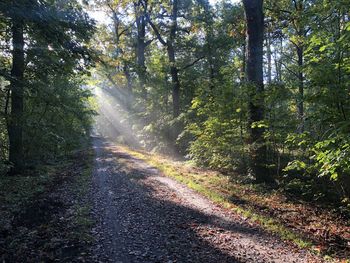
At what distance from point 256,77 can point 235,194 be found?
396cm

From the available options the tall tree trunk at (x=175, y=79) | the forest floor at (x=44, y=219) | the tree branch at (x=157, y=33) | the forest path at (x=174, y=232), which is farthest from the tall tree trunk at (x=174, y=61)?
the forest path at (x=174, y=232)

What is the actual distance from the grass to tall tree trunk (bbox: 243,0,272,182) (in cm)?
79

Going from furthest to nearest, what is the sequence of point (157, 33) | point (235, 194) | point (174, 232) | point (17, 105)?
point (157, 33) < point (17, 105) < point (235, 194) < point (174, 232)

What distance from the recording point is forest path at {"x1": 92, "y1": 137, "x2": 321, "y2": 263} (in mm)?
5020

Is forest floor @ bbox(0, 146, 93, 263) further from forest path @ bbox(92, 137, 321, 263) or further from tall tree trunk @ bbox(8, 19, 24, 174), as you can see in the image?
tall tree trunk @ bbox(8, 19, 24, 174)

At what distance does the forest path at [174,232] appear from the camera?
5020 mm

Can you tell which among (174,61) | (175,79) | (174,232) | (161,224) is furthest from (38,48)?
(175,79)

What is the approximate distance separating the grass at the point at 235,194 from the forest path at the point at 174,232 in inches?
10.6

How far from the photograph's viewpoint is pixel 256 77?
396 inches

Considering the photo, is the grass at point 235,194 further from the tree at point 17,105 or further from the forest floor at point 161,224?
the tree at point 17,105

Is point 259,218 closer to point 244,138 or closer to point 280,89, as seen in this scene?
point 280,89

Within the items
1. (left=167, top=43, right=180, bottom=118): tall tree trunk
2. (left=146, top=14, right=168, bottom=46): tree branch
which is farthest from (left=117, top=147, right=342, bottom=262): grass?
(left=146, top=14, right=168, bottom=46): tree branch

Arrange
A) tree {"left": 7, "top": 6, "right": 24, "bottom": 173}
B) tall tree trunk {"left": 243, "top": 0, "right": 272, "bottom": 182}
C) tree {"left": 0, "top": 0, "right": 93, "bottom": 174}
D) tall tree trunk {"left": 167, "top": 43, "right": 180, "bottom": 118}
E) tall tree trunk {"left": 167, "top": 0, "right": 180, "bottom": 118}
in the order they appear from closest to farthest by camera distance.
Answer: tree {"left": 0, "top": 0, "right": 93, "bottom": 174} < tall tree trunk {"left": 243, "top": 0, "right": 272, "bottom": 182} < tree {"left": 7, "top": 6, "right": 24, "bottom": 173} < tall tree trunk {"left": 167, "top": 0, "right": 180, "bottom": 118} < tall tree trunk {"left": 167, "top": 43, "right": 180, "bottom": 118}

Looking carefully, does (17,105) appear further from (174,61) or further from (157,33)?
(157,33)
